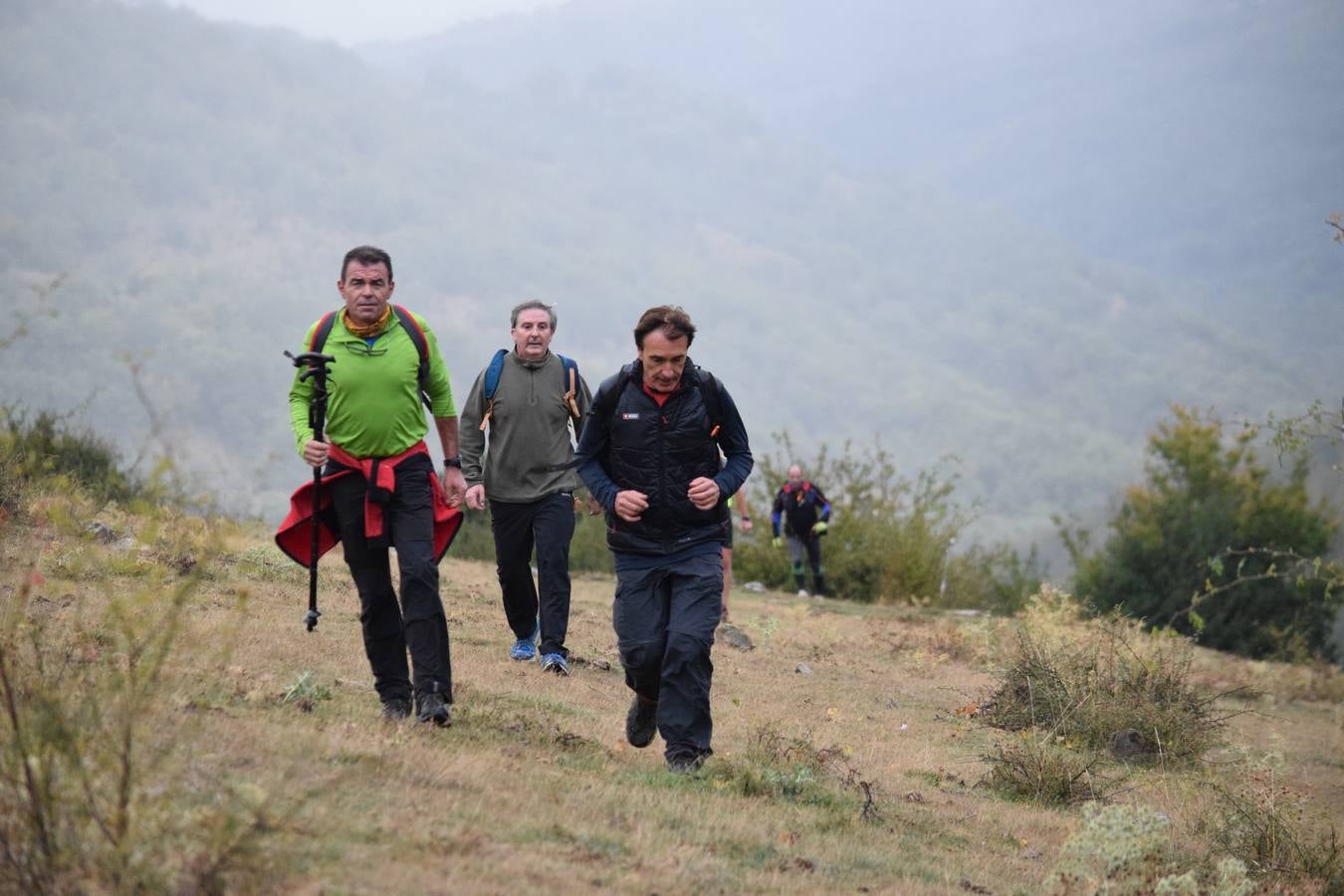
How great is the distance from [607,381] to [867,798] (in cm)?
237

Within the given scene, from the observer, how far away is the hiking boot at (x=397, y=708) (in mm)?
6543

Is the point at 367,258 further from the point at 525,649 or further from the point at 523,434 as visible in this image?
the point at 525,649

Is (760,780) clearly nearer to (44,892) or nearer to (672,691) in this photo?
(672,691)

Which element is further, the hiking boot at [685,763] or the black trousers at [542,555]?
the black trousers at [542,555]

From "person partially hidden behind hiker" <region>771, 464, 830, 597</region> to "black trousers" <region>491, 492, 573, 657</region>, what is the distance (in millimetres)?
14868

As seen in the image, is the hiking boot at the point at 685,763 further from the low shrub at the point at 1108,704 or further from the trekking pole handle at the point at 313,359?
the low shrub at the point at 1108,704

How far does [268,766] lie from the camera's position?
16.5 feet

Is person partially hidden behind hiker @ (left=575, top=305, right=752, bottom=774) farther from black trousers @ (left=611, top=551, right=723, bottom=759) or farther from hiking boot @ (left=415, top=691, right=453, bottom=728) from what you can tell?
hiking boot @ (left=415, top=691, right=453, bottom=728)

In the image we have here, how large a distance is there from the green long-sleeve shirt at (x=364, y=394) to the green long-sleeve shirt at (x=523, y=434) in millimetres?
2501

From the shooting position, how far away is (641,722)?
7.00m

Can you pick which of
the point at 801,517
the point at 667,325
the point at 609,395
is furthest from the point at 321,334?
the point at 801,517

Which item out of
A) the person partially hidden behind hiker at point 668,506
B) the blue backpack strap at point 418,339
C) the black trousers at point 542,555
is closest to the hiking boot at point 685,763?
the person partially hidden behind hiker at point 668,506

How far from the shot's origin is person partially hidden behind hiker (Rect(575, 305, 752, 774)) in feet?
21.4

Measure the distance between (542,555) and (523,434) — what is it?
2.69ft
